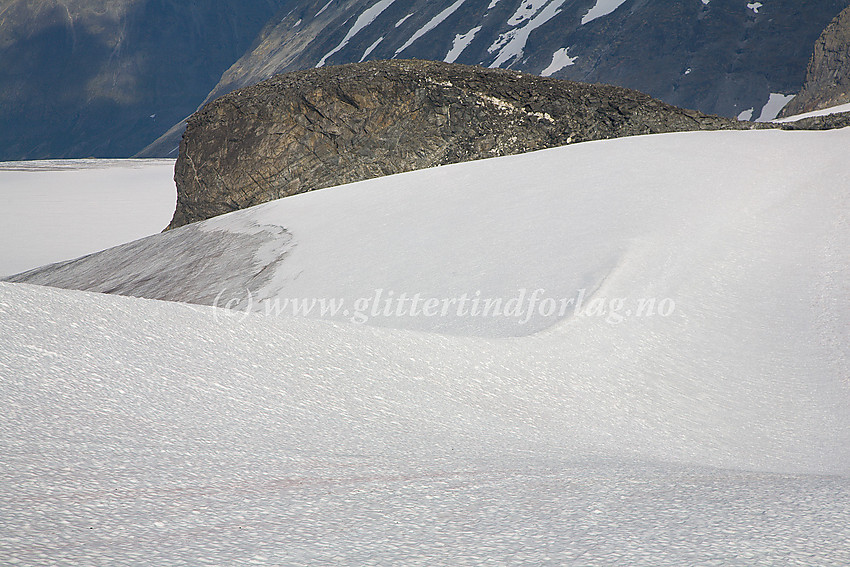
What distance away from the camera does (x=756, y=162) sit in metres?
6.36

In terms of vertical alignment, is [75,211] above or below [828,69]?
above

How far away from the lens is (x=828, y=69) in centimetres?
2438

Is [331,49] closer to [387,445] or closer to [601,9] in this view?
[601,9]

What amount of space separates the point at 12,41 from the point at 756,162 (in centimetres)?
9077

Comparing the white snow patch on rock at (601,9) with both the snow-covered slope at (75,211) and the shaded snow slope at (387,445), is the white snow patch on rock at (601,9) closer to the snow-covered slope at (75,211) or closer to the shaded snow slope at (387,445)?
the snow-covered slope at (75,211)

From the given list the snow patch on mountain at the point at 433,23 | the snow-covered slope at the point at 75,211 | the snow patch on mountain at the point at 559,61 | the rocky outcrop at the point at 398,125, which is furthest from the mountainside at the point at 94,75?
the rocky outcrop at the point at 398,125

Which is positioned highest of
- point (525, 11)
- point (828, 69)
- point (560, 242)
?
point (525, 11)

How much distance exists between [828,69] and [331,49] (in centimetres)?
3773

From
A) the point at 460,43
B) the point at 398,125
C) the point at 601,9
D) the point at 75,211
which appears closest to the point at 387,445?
the point at 398,125

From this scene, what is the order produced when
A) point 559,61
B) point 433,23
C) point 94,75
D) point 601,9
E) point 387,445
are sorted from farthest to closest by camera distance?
1. point 94,75
2. point 433,23
3. point 601,9
4. point 559,61
5. point 387,445

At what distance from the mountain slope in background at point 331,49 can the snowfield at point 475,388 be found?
102ft

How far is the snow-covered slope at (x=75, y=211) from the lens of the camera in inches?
461

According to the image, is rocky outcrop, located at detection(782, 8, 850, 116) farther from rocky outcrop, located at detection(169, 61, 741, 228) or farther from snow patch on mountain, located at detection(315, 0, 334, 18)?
snow patch on mountain, located at detection(315, 0, 334, 18)

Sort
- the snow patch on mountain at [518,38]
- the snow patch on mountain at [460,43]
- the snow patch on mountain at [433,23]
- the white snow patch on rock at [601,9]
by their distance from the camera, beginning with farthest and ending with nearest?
the snow patch on mountain at [433,23]
the snow patch on mountain at [460,43]
the snow patch on mountain at [518,38]
the white snow patch on rock at [601,9]
